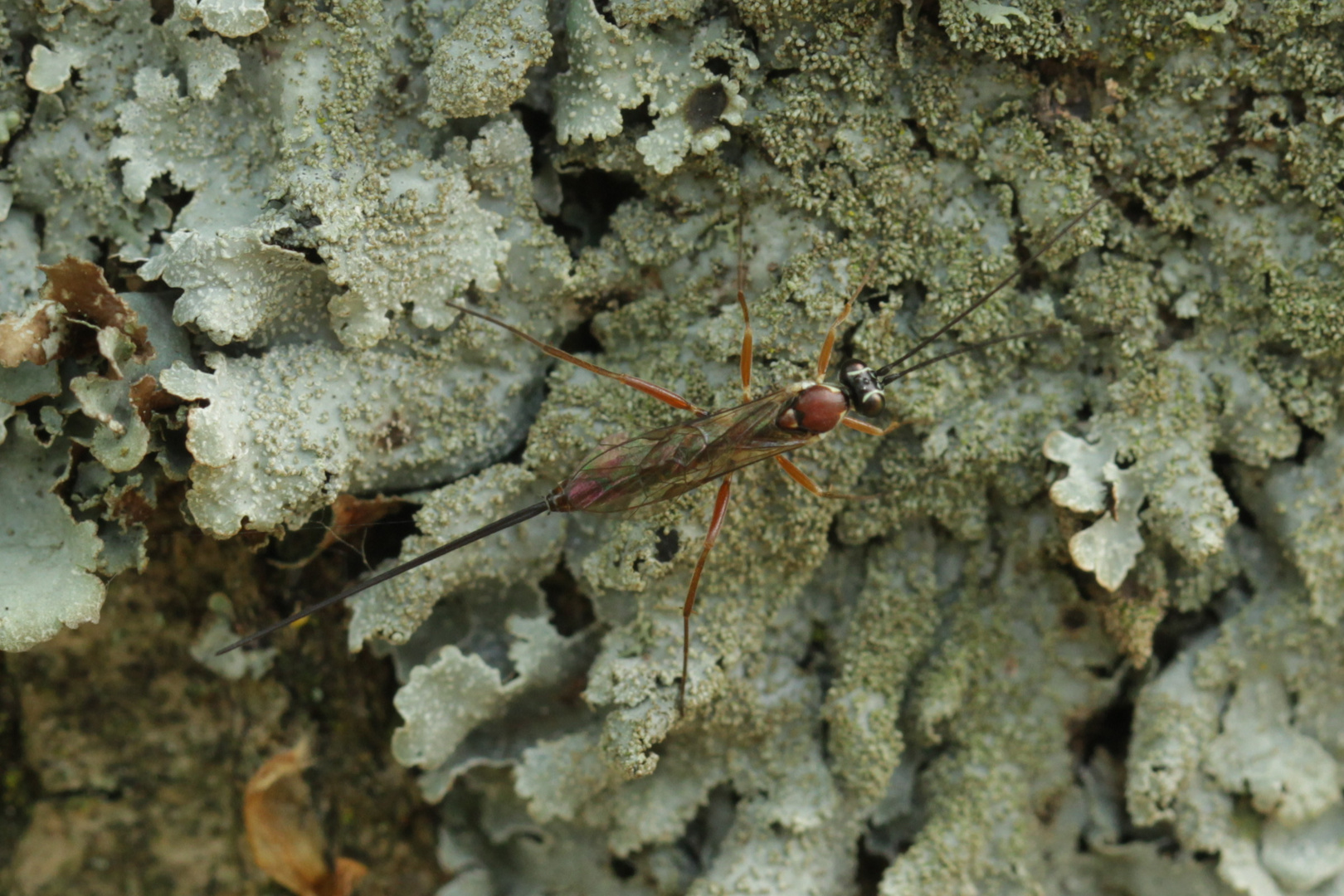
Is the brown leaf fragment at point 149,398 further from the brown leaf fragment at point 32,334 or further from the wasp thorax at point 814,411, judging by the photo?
the wasp thorax at point 814,411

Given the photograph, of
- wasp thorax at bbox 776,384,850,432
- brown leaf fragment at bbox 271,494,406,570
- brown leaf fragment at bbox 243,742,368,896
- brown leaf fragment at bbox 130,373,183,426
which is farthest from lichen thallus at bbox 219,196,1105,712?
brown leaf fragment at bbox 243,742,368,896

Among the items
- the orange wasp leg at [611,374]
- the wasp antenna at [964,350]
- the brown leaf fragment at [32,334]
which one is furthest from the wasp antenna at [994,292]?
the brown leaf fragment at [32,334]

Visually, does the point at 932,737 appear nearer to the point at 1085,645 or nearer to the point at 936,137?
the point at 1085,645

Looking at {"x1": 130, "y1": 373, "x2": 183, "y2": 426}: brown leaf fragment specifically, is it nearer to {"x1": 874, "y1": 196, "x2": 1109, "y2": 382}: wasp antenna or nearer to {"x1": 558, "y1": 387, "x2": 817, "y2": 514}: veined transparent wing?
{"x1": 558, "y1": 387, "x2": 817, "y2": 514}: veined transparent wing

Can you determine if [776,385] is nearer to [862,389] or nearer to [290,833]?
[862,389]

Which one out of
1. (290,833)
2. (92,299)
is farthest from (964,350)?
(290,833)

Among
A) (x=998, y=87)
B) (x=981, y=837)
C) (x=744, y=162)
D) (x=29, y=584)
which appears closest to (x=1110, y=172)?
(x=998, y=87)

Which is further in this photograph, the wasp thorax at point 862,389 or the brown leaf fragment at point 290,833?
the brown leaf fragment at point 290,833
